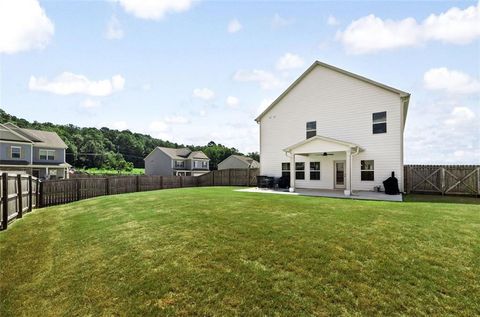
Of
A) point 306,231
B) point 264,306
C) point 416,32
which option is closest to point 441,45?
point 416,32

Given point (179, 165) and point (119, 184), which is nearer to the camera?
point (119, 184)

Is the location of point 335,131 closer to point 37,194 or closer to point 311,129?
point 311,129

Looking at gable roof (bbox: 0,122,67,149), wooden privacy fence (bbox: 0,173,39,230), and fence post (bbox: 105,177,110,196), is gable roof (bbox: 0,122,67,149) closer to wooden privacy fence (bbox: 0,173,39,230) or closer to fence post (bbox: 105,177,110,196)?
fence post (bbox: 105,177,110,196)

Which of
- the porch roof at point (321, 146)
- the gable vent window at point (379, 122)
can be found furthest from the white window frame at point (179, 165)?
the gable vent window at point (379, 122)

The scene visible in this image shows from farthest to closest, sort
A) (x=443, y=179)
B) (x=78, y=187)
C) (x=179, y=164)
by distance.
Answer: (x=179, y=164) → (x=78, y=187) → (x=443, y=179)

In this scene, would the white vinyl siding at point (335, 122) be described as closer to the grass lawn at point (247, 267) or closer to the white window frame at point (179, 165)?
the grass lawn at point (247, 267)

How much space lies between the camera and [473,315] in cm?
323

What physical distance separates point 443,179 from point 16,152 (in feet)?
132

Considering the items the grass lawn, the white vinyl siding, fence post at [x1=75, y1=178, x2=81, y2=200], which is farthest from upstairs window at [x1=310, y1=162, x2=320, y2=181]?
fence post at [x1=75, y1=178, x2=81, y2=200]

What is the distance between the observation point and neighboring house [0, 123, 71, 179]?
2853 centimetres

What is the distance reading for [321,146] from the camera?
15.6 metres

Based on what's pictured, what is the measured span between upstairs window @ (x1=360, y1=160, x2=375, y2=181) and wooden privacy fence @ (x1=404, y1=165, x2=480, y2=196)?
6.62 ft

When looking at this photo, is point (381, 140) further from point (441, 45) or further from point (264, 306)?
point (264, 306)

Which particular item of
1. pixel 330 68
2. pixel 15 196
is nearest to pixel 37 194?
pixel 15 196
